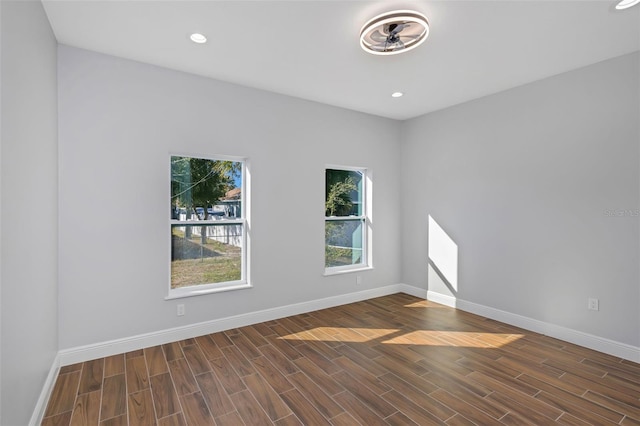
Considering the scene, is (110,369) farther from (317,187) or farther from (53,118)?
(317,187)

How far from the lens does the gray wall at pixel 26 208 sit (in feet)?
5.14

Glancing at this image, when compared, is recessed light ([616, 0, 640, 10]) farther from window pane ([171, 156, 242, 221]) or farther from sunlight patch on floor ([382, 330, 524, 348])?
window pane ([171, 156, 242, 221])

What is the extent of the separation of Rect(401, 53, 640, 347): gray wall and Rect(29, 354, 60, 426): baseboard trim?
4.38m

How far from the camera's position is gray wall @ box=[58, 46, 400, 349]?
2.81 meters

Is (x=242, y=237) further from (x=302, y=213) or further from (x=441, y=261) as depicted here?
(x=441, y=261)

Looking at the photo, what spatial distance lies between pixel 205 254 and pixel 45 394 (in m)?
1.69

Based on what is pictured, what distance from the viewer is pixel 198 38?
8.68 ft

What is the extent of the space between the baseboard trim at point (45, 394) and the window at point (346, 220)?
9.74ft

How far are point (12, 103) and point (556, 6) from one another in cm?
344

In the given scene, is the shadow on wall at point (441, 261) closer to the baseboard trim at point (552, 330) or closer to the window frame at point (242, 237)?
the baseboard trim at point (552, 330)

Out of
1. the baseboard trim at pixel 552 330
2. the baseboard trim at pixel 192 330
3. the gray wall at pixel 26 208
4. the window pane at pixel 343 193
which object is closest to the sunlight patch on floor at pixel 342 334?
the baseboard trim at pixel 192 330

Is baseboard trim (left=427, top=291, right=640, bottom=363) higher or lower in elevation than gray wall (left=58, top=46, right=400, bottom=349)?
lower

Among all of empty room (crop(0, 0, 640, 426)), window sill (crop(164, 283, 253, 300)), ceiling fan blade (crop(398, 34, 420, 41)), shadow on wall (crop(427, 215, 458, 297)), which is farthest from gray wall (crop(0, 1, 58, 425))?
shadow on wall (crop(427, 215, 458, 297))

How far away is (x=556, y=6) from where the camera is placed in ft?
7.29
